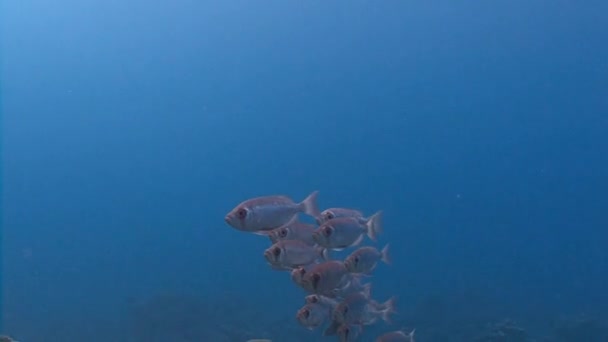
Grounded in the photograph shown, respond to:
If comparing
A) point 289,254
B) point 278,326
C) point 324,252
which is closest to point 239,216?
point 289,254

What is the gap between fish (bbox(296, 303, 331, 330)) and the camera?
5.54m

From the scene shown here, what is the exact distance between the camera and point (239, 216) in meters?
4.97

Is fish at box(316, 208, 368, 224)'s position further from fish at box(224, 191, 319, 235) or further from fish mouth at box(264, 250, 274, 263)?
fish mouth at box(264, 250, 274, 263)

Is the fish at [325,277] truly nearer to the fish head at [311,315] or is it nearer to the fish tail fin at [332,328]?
the fish head at [311,315]

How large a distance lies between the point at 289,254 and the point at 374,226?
3.99ft

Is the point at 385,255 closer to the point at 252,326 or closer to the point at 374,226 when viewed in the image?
the point at 374,226

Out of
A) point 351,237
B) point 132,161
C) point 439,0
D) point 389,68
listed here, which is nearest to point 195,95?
point 132,161

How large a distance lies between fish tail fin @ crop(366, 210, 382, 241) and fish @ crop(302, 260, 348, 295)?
0.74 metres

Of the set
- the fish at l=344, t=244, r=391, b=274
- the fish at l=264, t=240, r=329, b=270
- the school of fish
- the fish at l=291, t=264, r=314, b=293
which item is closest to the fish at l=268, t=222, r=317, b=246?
the school of fish

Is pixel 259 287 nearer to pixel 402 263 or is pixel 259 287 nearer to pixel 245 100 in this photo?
pixel 402 263

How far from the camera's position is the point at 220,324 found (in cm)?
1678

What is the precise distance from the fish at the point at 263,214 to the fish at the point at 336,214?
0.54m

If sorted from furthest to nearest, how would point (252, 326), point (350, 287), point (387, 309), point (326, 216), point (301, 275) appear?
point (252, 326)
point (387, 309)
point (326, 216)
point (350, 287)
point (301, 275)

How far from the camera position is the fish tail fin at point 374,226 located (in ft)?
20.0
